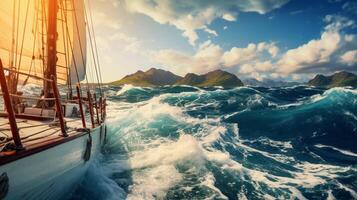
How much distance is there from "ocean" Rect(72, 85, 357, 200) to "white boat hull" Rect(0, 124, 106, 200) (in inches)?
62.6

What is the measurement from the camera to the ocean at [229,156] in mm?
10859

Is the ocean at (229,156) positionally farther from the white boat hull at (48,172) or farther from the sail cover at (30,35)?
the sail cover at (30,35)

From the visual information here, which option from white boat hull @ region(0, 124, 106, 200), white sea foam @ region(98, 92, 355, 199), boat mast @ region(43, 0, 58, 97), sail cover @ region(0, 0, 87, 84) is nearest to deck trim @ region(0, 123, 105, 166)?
white boat hull @ region(0, 124, 106, 200)

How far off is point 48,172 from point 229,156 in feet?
35.2

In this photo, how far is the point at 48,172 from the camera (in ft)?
20.3

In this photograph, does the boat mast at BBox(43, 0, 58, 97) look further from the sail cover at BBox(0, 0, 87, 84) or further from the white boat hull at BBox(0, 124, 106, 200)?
the white boat hull at BBox(0, 124, 106, 200)

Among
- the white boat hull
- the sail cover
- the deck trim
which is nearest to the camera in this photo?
the deck trim

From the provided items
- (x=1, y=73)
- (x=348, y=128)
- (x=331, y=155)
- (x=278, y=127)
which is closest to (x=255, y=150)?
(x=331, y=155)

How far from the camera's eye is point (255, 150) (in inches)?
690

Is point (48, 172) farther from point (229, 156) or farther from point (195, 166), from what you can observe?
point (229, 156)

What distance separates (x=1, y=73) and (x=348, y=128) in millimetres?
25270

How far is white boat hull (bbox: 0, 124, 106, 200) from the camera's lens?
4906 mm

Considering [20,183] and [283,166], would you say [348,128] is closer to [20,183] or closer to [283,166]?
[283,166]

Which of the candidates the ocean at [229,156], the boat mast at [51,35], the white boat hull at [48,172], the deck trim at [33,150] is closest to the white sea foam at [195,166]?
the ocean at [229,156]
